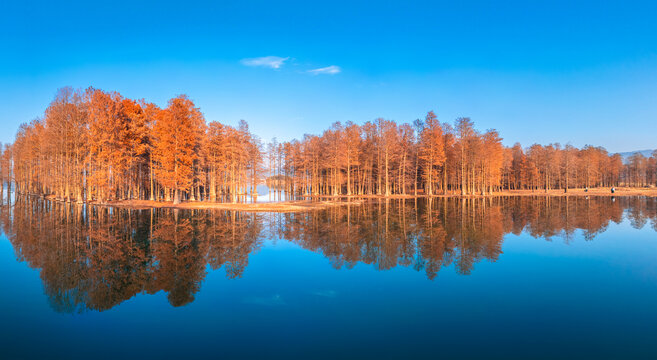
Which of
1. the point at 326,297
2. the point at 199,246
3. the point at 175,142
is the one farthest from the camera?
the point at 175,142

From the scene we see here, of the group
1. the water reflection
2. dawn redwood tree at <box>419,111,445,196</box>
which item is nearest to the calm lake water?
the water reflection

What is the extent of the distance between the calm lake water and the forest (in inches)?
1149

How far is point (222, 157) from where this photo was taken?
1885 inches

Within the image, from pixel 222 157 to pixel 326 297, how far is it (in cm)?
4246

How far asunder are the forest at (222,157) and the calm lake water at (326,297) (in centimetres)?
2918

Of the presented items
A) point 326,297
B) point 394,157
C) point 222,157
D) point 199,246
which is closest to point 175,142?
point 222,157

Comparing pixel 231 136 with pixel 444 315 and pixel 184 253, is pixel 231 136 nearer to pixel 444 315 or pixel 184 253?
pixel 184 253

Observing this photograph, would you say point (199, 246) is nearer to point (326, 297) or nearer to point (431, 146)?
point (326, 297)

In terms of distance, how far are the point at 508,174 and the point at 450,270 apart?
107667 mm

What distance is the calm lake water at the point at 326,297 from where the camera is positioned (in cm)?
692

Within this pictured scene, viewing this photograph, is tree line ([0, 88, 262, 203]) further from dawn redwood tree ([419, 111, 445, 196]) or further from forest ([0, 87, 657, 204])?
dawn redwood tree ([419, 111, 445, 196])

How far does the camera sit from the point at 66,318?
8258 mm

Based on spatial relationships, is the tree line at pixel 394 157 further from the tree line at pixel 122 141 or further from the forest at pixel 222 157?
the tree line at pixel 122 141

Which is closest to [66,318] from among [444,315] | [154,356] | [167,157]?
[154,356]
